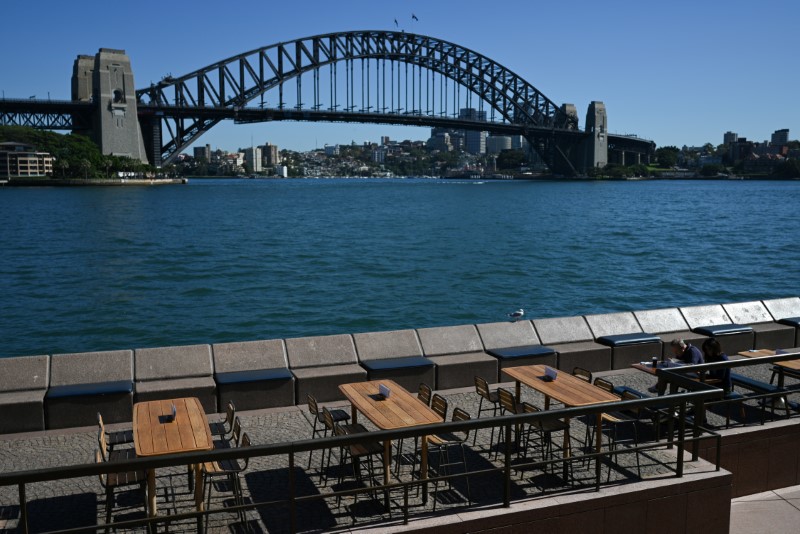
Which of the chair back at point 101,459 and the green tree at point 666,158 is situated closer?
the chair back at point 101,459

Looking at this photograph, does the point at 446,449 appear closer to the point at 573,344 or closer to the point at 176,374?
the point at 176,374

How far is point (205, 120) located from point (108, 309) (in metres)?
67.7

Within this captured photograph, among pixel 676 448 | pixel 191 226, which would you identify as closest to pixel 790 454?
pixel 676 448

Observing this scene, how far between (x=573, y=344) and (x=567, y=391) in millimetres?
3273

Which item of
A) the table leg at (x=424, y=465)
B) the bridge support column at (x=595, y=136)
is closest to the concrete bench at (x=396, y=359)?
the table leg at (x=424, y=465)

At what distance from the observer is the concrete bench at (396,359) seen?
28.4ft

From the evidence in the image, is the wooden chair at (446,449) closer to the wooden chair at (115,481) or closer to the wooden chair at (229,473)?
the wooden chair at (229,473)

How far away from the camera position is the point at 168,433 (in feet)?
18.1

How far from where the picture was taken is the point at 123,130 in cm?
9088

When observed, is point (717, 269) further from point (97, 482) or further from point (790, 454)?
point (97, 482)

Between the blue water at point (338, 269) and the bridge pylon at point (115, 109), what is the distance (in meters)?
34.0

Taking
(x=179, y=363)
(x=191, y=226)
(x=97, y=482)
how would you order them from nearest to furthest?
(x=97, y=482) < (x=179, y=363) < (x=191, y=226)

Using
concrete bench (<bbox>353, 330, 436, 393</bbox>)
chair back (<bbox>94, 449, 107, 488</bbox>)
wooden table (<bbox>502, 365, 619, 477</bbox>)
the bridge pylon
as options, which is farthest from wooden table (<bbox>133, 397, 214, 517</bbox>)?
the bridge pylon

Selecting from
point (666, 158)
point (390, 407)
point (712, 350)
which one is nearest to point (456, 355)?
point (712, 350)
